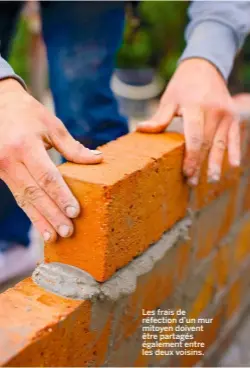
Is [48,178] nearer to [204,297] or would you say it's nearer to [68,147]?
[68,147]

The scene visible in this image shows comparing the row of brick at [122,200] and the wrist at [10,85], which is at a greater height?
the wrist at [10,85]

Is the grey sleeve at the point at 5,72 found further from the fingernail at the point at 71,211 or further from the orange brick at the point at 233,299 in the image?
the orange brick at the point at 233,299

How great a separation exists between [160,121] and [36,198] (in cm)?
42

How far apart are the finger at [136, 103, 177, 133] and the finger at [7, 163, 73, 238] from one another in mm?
357

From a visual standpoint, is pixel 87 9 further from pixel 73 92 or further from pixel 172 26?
pixel 172 26

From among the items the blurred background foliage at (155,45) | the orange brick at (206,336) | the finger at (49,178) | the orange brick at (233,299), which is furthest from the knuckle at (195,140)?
the blurred background foliage at (155,45)

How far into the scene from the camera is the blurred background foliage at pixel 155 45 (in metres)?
3.84

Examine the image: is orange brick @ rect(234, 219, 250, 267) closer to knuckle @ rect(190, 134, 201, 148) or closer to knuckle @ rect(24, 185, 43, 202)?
knuckle @ rect(190, 134, 201, 148)

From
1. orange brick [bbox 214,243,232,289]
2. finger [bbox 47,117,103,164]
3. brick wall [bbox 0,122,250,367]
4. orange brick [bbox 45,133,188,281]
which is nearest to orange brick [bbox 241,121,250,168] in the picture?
brick wall [bbox 0,122,250,367]

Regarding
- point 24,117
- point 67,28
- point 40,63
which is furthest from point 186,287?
point 40,63

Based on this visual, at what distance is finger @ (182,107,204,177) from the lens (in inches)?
45.3

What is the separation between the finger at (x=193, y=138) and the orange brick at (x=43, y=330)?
0.38 meters

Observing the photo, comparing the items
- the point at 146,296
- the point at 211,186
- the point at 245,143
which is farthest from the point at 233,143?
the point at 146,296

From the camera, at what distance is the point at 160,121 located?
122cm
